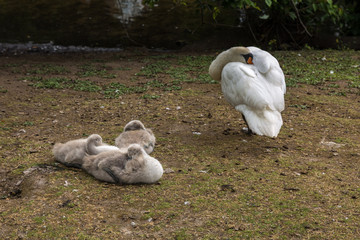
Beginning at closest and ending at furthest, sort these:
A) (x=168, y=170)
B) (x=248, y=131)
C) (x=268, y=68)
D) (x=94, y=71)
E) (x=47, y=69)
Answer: (x=168, y=170), (x=268, y=68), (x=248, y=131), (x=94, y=71), (x=47, y=69)

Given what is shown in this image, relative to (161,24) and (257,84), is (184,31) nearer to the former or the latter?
(161,24)

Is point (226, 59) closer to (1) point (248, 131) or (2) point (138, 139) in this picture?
(1) point (248, 131)

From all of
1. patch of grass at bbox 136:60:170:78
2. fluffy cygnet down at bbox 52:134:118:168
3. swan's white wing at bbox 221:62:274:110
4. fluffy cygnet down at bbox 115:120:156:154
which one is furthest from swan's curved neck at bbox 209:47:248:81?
patch of grass at bbox 136:60:170:78

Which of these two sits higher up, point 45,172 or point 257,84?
point 257,84

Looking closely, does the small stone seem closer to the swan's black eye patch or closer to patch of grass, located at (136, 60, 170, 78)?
the swan's black eye patch

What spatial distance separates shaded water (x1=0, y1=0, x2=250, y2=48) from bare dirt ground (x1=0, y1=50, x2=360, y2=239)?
6.20 meters

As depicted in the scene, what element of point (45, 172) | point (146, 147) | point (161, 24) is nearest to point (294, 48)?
point (161, 24)

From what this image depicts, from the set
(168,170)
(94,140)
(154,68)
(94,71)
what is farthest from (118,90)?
(168,170)

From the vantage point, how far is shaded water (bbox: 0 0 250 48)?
1527 centimetres

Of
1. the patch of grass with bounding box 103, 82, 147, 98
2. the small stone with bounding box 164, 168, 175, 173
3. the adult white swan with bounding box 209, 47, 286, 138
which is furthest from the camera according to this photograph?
the patch of grass with bounding box 103, 82, 147, 98

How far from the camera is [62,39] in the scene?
15227 millimetres

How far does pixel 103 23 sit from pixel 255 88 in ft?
40.8

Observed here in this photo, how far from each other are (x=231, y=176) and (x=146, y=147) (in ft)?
3.79

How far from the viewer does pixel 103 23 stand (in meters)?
17.1
